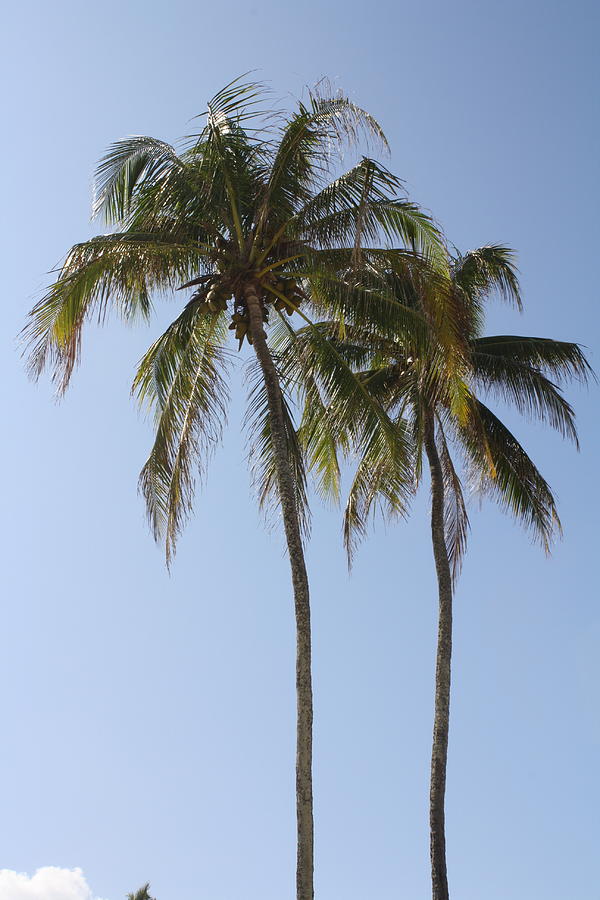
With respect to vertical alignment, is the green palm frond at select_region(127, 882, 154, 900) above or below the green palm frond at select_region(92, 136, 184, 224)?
below

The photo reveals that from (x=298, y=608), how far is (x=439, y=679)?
196 inches

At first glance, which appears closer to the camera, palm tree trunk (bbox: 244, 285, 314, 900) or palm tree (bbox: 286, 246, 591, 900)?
palm tree trunk (bbox: 244, 285, 314, 900)

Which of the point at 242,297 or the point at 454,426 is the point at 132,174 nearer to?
the point at 242,297

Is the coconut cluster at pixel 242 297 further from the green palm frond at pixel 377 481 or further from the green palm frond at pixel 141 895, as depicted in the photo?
the green palm frond at pixel 141 895

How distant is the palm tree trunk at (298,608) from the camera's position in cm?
1116

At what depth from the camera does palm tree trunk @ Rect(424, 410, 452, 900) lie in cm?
1513

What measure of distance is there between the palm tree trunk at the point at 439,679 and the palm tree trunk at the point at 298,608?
462 cm

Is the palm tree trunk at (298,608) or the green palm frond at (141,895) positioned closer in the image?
the palm tree trunk at (298,608)

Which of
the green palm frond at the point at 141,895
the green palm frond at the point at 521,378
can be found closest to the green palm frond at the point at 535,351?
the green palm frond at the point at 521,378

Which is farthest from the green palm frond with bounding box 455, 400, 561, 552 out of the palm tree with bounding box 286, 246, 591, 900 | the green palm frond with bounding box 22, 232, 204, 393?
the green palm frond with bounding box 22, 232, 204, 393

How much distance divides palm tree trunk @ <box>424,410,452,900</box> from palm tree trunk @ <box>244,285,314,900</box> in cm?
462

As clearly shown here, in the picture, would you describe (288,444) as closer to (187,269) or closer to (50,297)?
(187,269)

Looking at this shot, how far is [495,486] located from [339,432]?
15.8 ft

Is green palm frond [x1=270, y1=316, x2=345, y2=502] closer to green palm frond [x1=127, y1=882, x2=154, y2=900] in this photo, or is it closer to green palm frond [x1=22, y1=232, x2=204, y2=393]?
green palm frond [x1=22, y1=232, x2=204, y2=393]
